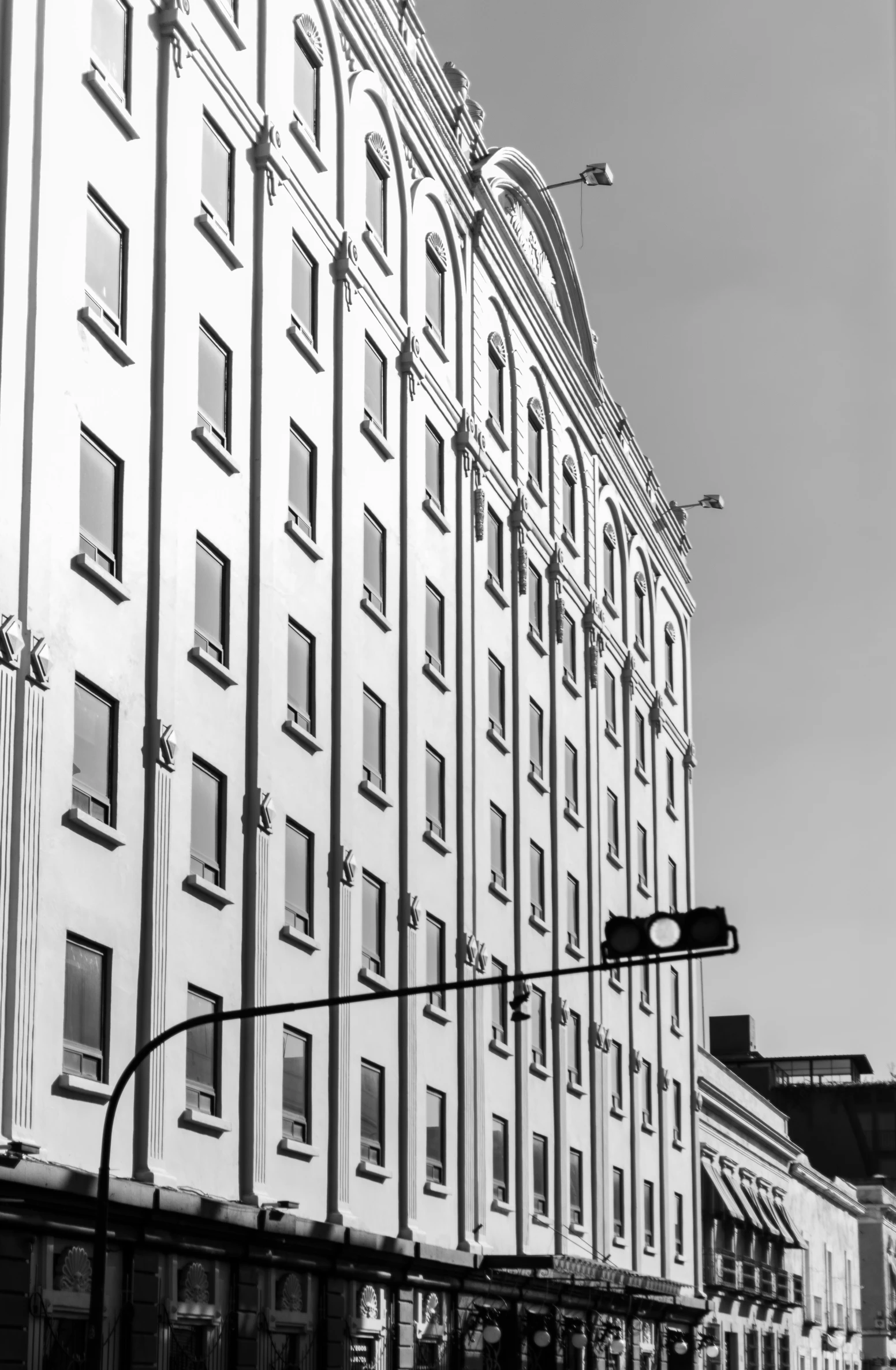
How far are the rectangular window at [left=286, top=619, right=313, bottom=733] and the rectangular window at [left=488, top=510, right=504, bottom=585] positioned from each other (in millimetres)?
11480

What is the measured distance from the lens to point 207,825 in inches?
1148

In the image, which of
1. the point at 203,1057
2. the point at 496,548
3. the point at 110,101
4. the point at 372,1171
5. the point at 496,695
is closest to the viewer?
the point at 110,101

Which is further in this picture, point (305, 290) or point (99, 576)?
point (305, 290)

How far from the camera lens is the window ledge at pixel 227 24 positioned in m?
31.6

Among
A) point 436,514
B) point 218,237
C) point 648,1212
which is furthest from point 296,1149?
point 648,1212

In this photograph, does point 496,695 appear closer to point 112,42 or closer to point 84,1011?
point 112,42

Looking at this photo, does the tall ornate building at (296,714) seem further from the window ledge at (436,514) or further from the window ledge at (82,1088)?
the window ledge at (436,514)

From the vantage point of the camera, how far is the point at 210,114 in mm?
31266

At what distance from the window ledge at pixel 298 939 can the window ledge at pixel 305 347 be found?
31.9 feet

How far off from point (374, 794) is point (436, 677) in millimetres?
4664

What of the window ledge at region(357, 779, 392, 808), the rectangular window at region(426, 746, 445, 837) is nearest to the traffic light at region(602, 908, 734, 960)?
the window ledge at region(357, 779, 392, 808)

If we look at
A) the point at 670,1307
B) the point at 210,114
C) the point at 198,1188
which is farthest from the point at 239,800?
the point at 670,1307

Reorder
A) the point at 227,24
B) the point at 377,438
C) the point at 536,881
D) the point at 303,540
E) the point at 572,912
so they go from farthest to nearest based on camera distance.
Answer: the point at 572,912
the point at 536,881
the point at 377,438
the point at 303,540
the point at 227,24

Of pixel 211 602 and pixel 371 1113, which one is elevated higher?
pixel 211 602
